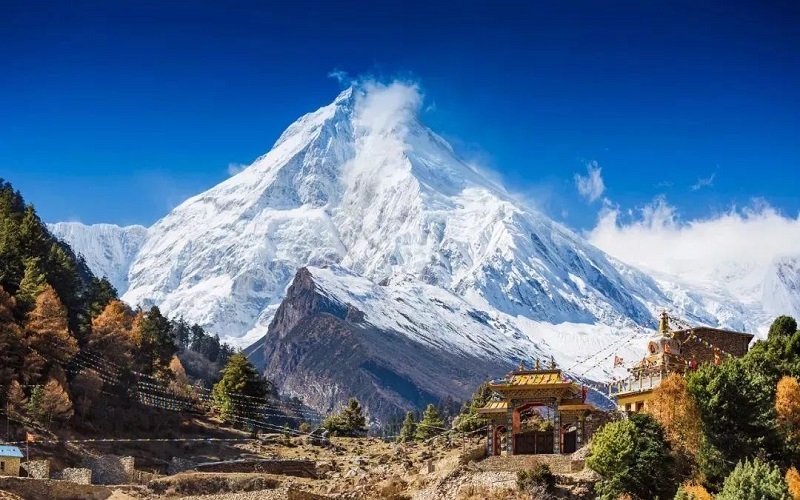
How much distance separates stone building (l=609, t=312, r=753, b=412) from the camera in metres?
56.2

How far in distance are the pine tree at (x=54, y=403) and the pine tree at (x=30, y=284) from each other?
8.80m

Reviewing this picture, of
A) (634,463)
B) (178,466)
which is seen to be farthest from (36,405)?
(634,463)

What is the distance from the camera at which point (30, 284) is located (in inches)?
3031

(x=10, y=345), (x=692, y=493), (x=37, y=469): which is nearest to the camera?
(x=692, y=493)

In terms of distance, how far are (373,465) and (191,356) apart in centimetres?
6708

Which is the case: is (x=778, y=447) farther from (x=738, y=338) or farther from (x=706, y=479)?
(x=738, y=338)

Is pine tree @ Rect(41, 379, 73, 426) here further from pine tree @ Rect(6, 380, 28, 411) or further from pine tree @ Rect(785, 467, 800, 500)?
pine tree @ Rect(785, 467, 800, 500)

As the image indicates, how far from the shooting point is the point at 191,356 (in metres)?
131

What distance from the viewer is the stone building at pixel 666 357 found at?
56.2 meters

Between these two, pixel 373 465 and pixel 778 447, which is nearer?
pixel 778 447

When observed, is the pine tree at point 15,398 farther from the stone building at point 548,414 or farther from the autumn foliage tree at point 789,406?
the autumn foliage tree at point 789,406

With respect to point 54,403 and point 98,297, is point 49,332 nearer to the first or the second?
point 54,403

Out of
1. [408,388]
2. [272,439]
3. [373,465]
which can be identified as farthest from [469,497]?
[408,388]

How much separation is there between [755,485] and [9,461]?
121ft
